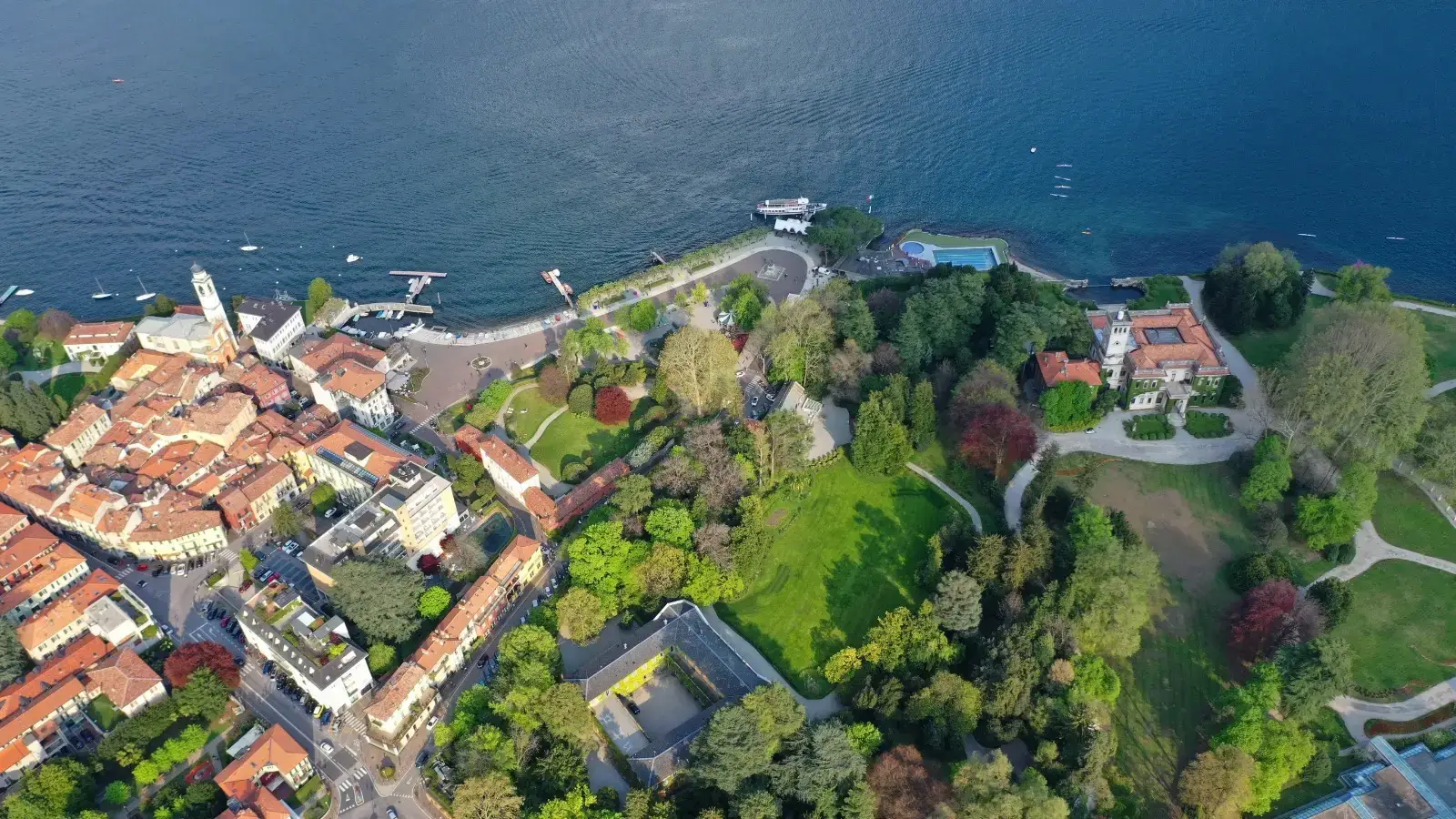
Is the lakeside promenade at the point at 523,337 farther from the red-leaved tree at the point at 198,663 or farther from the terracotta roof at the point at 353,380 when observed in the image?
the red-leaved tree at the point at 198,663

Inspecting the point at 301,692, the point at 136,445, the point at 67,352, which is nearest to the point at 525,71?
the point at 67,352

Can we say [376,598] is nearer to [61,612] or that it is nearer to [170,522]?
[170,522]

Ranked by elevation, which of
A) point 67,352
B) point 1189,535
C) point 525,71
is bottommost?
point 1189,535

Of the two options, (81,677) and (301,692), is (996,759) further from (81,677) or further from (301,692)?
(81,677)

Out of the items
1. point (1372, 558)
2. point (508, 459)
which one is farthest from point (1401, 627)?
point (508, 459)

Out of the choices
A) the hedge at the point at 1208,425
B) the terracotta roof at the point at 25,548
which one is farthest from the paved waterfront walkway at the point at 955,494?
the terracotta roof at the point at 25,548
